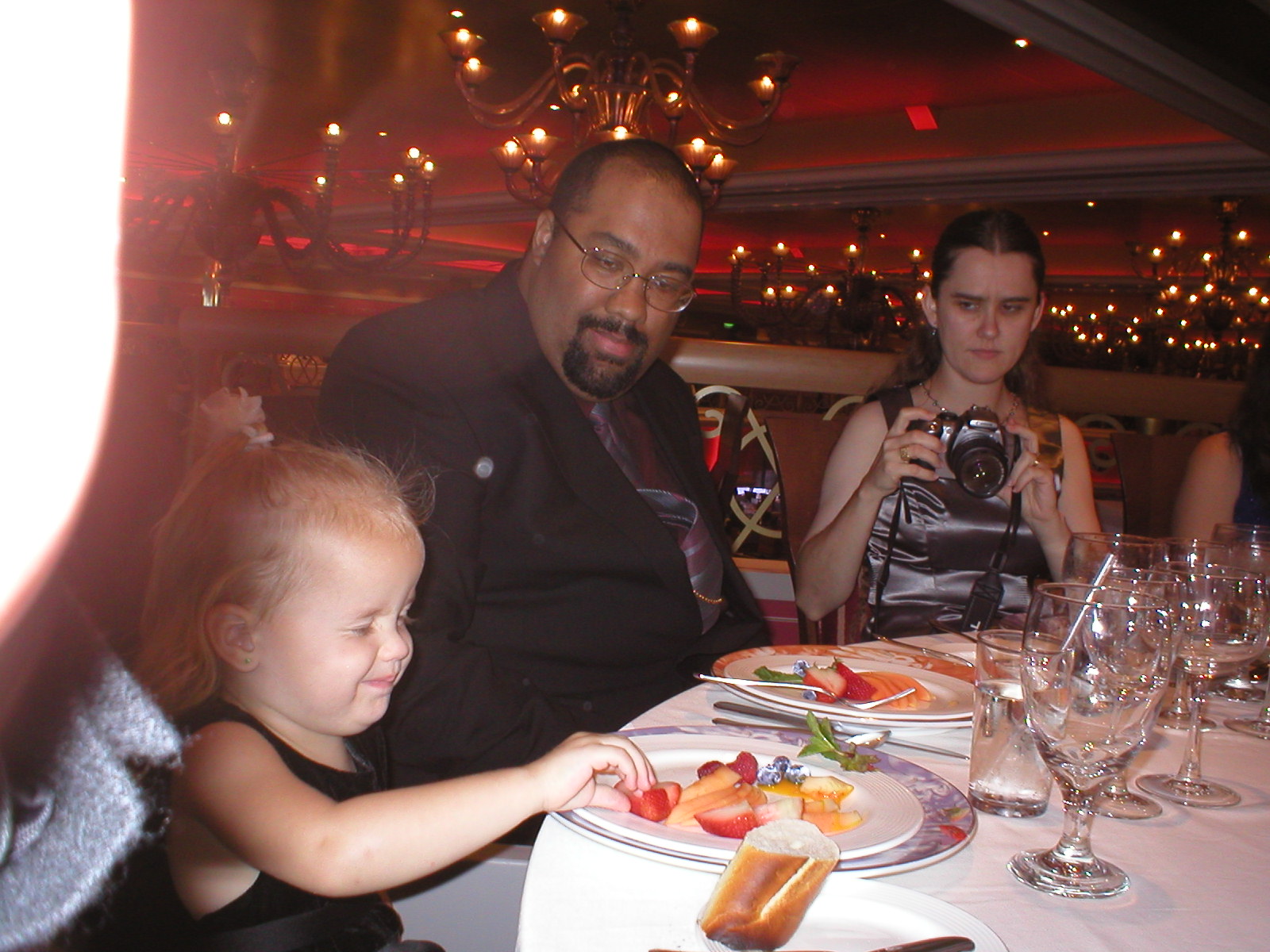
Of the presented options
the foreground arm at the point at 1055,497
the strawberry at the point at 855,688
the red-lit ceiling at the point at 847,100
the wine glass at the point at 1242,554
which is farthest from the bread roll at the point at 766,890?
the red-lit ceiling at the point at 847,100

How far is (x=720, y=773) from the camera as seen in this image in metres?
0.83

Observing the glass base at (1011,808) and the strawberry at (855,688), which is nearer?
the glass base at (1011,808)

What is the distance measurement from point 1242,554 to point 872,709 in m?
0.53

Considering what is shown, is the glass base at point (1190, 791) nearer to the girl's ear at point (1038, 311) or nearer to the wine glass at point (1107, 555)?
the wine glass at point (1107, 555)

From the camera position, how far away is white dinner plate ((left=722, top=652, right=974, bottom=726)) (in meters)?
1.06

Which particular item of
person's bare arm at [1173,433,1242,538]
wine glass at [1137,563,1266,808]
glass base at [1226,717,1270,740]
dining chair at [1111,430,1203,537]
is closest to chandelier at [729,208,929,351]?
dining chair at [1111,430,1203,537]

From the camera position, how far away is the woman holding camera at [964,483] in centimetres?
192

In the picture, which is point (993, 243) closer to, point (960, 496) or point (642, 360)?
point (960, 496)

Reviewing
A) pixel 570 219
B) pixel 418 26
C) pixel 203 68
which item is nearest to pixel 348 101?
pixel 203 68

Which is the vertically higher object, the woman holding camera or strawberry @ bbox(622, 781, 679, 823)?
the woman holding camera

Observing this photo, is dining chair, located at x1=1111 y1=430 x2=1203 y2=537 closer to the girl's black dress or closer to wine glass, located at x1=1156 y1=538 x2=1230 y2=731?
wine glass, located at x1=1156 y1=538 x2=1230 y2=731

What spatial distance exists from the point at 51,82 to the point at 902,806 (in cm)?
75

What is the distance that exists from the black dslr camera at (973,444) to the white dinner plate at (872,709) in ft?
2.23

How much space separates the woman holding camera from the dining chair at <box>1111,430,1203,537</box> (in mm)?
680
